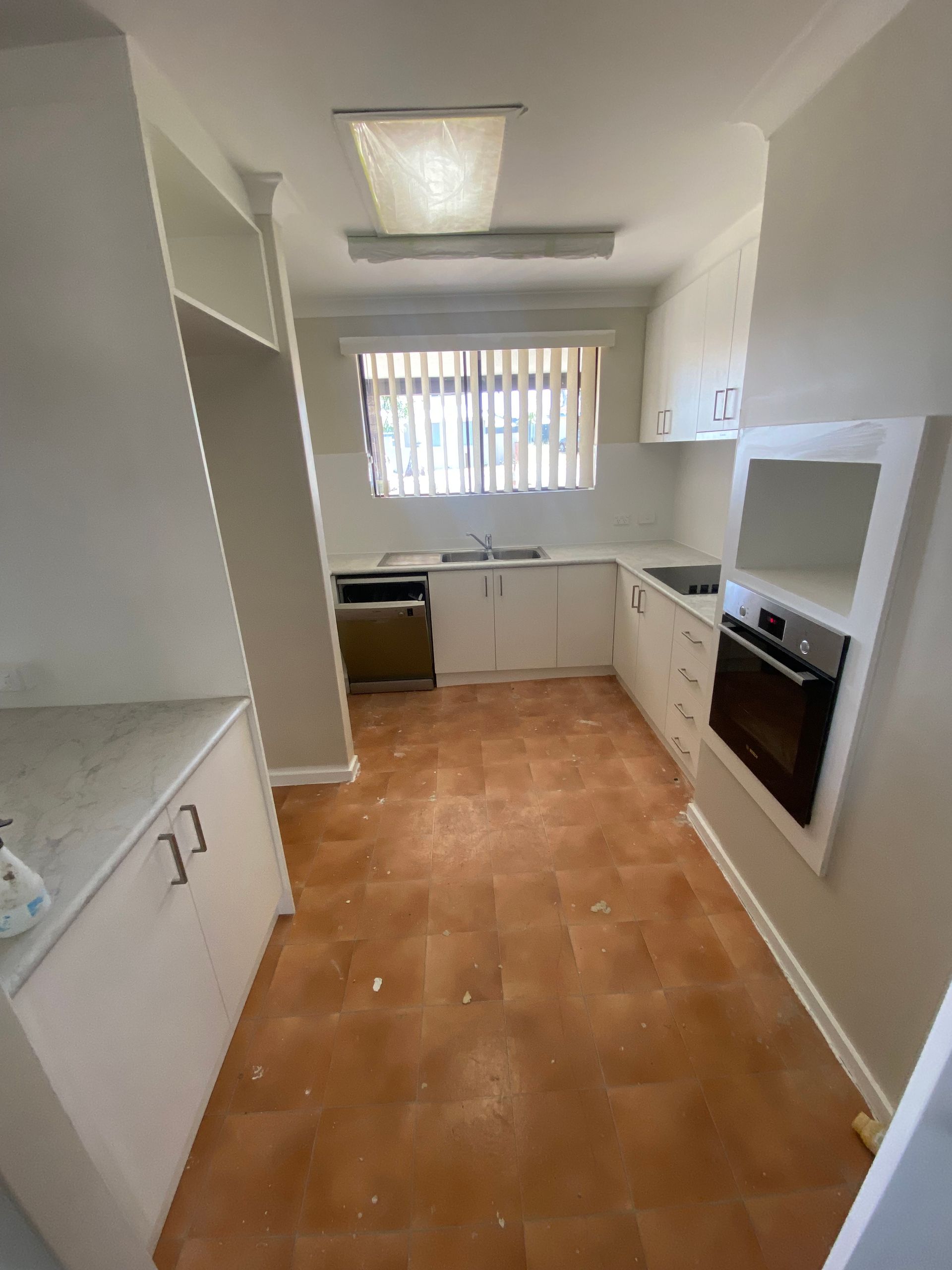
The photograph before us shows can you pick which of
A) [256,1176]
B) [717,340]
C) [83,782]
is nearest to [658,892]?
[256,1176]

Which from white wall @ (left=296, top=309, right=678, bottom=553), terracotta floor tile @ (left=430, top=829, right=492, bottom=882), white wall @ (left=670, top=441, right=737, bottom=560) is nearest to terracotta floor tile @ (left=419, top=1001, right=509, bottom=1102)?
terracotta floor tile @ (left=430, top=829, right=492, bottom=882)

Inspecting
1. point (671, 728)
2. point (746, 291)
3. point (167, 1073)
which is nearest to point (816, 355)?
point (746, 291)

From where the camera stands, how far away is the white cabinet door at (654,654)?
8.53 ft

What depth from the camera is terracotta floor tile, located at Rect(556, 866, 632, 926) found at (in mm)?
1795

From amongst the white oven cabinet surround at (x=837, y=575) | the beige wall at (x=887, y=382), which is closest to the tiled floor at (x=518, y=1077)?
the beige wall at (x=887, y=382)

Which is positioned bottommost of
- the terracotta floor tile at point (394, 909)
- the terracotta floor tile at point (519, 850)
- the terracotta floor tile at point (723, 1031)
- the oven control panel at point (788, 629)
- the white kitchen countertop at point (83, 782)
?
the terracotta floor tile at point (723, 1031)

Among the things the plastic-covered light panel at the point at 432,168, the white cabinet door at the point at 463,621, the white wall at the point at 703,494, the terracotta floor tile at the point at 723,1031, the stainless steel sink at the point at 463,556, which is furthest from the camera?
the stainless steel sink at the point at 463,556

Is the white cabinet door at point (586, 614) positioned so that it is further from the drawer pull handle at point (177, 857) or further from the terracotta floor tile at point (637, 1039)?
the drawer pull handle at point (177, 857)

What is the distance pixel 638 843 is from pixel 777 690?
94cm

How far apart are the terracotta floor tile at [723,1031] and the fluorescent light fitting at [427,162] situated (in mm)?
2626

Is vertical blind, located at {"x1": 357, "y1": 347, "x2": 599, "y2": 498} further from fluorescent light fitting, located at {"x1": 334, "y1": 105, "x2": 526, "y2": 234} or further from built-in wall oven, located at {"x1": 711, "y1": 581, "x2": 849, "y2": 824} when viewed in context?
built-in wall oven, located at {"x1": 711, "y1": 581, "x2": 849, "y2": 824}

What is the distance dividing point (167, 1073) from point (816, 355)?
229cm

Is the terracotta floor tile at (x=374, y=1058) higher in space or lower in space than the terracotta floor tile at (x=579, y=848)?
lower

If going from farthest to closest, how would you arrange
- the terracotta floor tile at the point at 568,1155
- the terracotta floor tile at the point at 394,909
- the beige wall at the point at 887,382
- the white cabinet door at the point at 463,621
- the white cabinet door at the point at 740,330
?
the white cabinet door at the point at 463,621 < the white cabinet door at the point at 740,330 < the terracotta floor tile at the point at 394,909 < the terracotta floor tile at the point at 568,1155 < the beige wall at the point at 887,382
